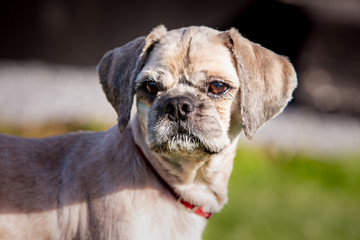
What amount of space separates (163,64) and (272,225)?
12.1 ft

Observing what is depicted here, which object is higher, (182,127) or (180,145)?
(182,127)

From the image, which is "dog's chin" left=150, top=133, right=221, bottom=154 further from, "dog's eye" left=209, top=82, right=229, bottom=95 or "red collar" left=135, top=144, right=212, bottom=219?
"dog's eye" left=209, top=82, right=229, bottom=95

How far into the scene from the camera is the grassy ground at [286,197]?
6.81 metres

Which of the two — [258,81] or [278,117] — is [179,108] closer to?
[258,81]

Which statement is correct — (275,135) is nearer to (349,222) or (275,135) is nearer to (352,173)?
(352,173)

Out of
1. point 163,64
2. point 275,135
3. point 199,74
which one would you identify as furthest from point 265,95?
point 275,135

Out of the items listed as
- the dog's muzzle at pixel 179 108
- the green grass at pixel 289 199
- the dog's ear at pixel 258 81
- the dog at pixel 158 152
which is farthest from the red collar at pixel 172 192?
the green grass at pixel 289 199

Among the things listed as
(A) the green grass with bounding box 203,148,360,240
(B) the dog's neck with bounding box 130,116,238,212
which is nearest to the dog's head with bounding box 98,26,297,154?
(B) the dog's neck with bounding box 130,116,238,212

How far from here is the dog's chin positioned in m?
3.84

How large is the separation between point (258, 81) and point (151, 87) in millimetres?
836

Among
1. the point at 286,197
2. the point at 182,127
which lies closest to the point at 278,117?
the point at 286,197

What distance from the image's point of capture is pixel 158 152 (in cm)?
390

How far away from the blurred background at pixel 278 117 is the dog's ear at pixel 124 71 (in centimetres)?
289

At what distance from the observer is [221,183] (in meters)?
4.29
